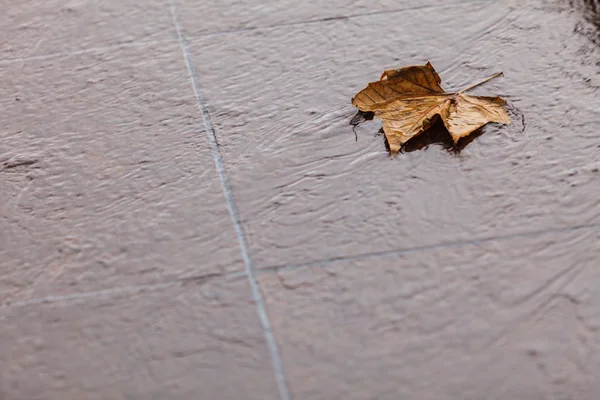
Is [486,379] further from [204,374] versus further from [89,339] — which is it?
[89,339]

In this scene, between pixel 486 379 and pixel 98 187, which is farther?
pixel 98 187

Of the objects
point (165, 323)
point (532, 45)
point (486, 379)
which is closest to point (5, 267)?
point (165, 323)

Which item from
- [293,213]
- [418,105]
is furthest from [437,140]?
[293,213]

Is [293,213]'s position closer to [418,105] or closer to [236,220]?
[236,220]

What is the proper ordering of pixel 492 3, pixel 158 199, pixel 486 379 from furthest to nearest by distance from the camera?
pixel 492 3
pixel 158 199
pixel 486 379

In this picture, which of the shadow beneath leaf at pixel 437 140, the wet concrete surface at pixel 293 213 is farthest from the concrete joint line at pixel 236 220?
the shadow beneath leaf at pixel 437 140

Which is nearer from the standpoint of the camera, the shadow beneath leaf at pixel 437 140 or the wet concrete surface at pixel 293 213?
the wet concrete surface at pixel 293 213

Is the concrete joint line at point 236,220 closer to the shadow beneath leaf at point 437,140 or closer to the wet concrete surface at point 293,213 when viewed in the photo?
the wet concrete surface at point 293,213

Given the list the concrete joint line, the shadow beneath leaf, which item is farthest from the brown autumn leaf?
the concrete joint line
